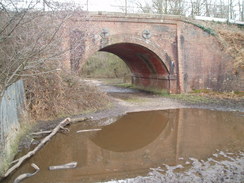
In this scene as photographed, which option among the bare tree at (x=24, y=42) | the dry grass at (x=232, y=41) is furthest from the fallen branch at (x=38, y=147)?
the dry grass at (x=232, y=41)

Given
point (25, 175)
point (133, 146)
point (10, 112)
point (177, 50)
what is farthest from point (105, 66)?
point (25, 175)

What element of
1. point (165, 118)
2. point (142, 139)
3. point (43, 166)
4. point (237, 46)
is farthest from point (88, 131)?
point (237, 46)

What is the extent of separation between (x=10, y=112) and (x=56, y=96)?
3.47 meters

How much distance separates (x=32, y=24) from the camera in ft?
24.7

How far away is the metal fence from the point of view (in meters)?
5.20

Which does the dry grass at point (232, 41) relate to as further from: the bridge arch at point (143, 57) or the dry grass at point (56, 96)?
the dry grass at point (56, 96)

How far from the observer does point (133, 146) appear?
22.0 ft

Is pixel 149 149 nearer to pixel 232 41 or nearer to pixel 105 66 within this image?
pixel 232 41

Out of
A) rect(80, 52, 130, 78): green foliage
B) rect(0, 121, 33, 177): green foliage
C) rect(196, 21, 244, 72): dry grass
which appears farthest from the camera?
rect(80, 52, 130, 78): green foliage

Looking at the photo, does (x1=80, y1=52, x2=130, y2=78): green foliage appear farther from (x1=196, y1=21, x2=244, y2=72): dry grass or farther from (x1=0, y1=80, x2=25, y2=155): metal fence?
(x1=0, y1=80, x2=25, y2=155): metal fence

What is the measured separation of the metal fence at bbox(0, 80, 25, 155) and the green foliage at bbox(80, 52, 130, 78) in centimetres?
2044

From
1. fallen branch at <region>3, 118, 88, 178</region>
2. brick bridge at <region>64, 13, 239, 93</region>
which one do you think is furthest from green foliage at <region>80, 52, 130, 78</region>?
fallen branch at <region>3, 118, 88, 178</region>

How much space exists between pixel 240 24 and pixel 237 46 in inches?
108

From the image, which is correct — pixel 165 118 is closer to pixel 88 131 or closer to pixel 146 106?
pixel 146 106
